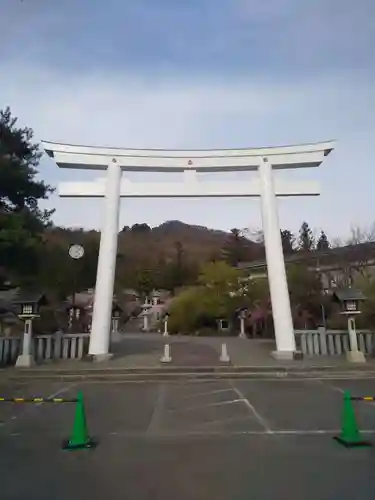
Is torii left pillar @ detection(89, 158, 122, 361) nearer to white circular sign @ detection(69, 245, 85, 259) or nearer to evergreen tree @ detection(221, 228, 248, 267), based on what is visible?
white circular sign @ detection(69, 245, 85, 259)

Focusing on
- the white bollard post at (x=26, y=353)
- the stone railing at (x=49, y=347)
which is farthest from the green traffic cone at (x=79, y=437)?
the stone railing at (x=49, y=347)

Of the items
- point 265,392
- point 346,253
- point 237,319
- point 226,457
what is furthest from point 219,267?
point 226,457

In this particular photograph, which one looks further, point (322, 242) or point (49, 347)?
point (322, 242)

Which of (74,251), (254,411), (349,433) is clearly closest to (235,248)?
(74,251)

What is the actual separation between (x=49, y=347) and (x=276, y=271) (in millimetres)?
9041

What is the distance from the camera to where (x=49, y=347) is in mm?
17844

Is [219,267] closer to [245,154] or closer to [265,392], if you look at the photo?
[245,154]

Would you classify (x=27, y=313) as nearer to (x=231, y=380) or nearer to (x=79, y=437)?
(x=231, y=380)

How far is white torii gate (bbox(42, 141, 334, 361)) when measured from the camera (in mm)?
17094

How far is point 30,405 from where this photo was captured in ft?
33.6

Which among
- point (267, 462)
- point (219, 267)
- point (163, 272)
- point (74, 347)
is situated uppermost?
point (163, 272)

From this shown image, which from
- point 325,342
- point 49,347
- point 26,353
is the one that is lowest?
point 26,353

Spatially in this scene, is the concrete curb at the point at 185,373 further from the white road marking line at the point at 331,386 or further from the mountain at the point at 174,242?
the mountain at the point at 174,242

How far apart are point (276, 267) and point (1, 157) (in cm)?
1095
